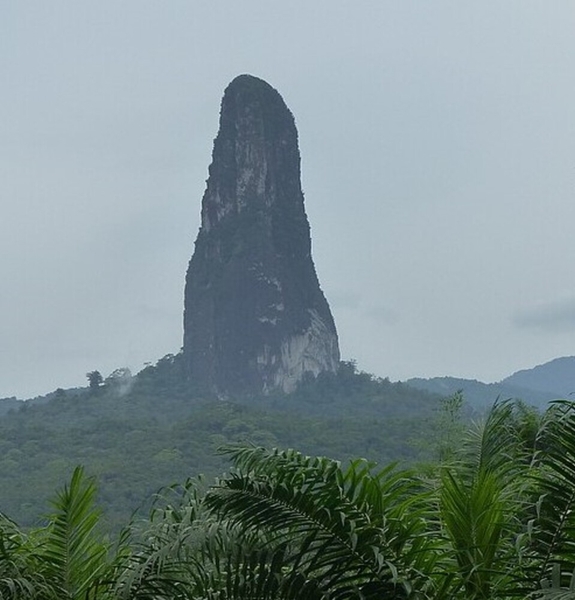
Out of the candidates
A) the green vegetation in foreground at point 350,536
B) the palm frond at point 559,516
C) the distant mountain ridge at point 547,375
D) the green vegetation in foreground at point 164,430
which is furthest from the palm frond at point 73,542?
the distant mountain ridge at point 547,375

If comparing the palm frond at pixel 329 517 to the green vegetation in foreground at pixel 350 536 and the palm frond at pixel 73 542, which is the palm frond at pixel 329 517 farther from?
the palm frond at pixel 73 542

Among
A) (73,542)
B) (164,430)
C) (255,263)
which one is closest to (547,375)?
(255,263)

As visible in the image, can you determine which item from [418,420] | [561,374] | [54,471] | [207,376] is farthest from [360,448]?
[561,374]

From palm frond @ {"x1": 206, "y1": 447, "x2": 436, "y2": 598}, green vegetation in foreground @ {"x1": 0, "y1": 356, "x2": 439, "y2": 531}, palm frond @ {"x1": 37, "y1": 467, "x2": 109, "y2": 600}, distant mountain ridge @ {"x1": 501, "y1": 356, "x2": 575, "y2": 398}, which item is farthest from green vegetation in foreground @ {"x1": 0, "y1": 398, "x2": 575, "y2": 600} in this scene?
distant mountain ridge @ {"x1": 501, "y1": 356, "x2": 575, "y2": 398}

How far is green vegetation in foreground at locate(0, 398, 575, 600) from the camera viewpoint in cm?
337

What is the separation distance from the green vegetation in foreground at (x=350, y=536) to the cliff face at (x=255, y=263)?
255 feet

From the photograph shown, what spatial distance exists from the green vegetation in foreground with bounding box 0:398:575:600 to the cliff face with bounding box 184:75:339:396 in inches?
3062

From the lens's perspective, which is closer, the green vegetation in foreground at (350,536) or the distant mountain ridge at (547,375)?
the green vegetation in foreground at (350,536)

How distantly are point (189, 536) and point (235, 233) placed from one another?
262 ft

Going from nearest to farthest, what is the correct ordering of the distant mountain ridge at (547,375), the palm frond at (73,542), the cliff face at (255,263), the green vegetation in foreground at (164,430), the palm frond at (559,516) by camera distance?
the palm frond at (559,516)
the palm frond at (73,542)
the green vegetation in foreground at (164,430)
the cliff face at (255,263)
the distant mountain ridge at (547,375)

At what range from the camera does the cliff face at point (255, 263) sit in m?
82.4

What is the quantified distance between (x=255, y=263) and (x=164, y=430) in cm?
2833

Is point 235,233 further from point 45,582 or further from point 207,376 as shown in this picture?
point 45,582

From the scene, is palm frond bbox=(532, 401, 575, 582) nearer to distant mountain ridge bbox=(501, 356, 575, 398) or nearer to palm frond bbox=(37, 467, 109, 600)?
palm frond bbox=(37, 467, 109, 600)
